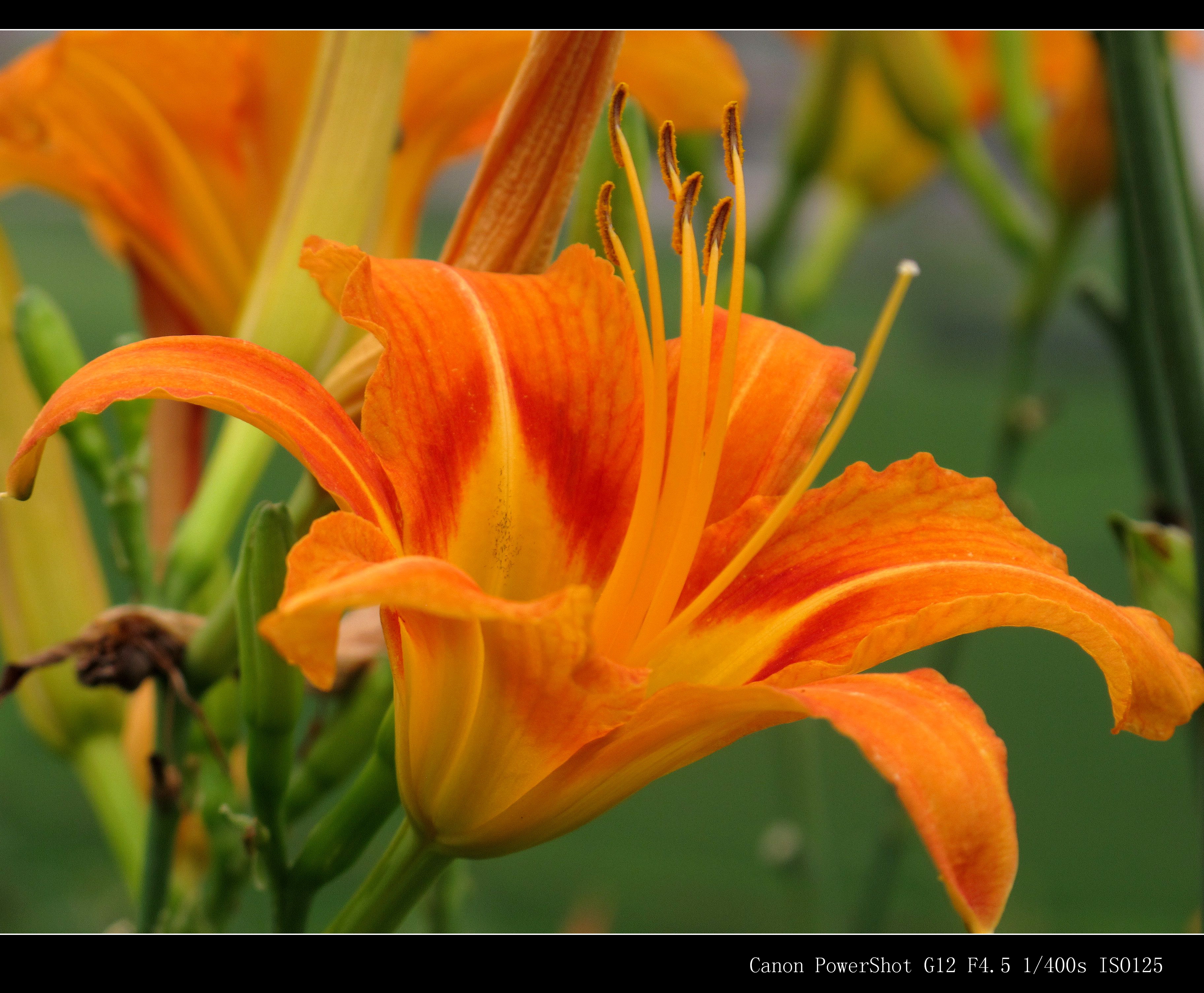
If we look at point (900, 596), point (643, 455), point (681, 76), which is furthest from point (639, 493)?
point (681, 76)

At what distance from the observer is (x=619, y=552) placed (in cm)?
56

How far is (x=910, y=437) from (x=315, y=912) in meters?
1.28

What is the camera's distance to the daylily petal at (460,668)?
1.11 ft

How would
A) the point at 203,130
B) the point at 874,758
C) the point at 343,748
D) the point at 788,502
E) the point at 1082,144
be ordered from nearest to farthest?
the point at 874,758 → the point at 788,502 → the point at 343,748 → the point at 203,130 → the point at 1082,144

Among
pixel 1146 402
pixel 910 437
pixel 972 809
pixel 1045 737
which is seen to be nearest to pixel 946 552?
pixel 972 809

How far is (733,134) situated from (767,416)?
13cm

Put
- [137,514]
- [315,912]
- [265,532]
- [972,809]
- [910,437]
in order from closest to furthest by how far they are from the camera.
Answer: [972,809] → [265,532] → [137,514] → [315,912] → [910,437]

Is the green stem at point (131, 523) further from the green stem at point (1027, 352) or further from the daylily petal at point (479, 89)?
the green stem at point (1027, 352)

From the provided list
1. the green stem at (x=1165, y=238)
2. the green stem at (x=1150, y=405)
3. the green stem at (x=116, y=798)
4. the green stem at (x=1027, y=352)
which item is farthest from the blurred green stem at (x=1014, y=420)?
the green stem at (x=116, y=798)

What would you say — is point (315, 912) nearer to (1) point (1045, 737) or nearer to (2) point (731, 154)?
(1) point (1045, 737)

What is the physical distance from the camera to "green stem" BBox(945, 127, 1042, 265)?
0.94 m

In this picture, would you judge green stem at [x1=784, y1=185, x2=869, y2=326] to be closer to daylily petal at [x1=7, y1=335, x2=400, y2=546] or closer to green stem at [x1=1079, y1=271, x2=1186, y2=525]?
green stem at [x1=1079, y1=271, x2=1186, y2=525]

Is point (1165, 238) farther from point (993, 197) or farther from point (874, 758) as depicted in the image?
point (993, 197)

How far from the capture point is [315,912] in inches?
53.7
